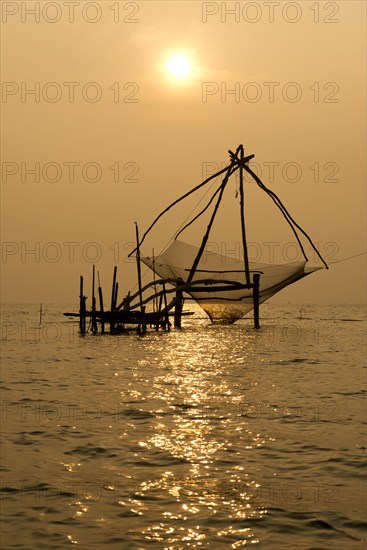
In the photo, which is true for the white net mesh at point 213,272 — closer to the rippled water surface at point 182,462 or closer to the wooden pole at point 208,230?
the wooden pole at point 208,230

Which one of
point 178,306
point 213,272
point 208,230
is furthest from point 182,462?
point 178,306

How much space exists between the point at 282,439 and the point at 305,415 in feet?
6.92

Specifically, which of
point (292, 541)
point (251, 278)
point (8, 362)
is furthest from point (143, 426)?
point (251, 278)

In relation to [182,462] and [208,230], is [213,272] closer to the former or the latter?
[208,230]

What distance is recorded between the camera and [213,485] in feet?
24.0

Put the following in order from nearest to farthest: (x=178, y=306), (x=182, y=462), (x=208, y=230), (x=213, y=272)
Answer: (x=182, y=462), (x=208, y=230), (x=213, y=272), (x=178, y=306)

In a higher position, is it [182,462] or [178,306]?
[178,306]

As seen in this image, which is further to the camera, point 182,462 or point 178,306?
point 178,306

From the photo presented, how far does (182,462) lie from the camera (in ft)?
27.0

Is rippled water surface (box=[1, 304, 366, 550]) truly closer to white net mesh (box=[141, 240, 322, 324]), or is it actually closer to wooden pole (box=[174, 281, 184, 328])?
white net mesh (box=[141, 240, 322, 324])

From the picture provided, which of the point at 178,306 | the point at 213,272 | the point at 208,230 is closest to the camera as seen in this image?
the point at 208,230

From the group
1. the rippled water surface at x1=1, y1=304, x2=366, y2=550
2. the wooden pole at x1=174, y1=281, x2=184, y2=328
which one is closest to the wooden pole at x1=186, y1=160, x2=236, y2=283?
the wooden pole at x1=174, y1=281, x2=184, y2=328

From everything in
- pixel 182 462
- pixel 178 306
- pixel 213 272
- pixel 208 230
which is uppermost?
pixel 208 230

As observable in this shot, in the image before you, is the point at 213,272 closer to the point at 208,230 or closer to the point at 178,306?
the point at 208,230
